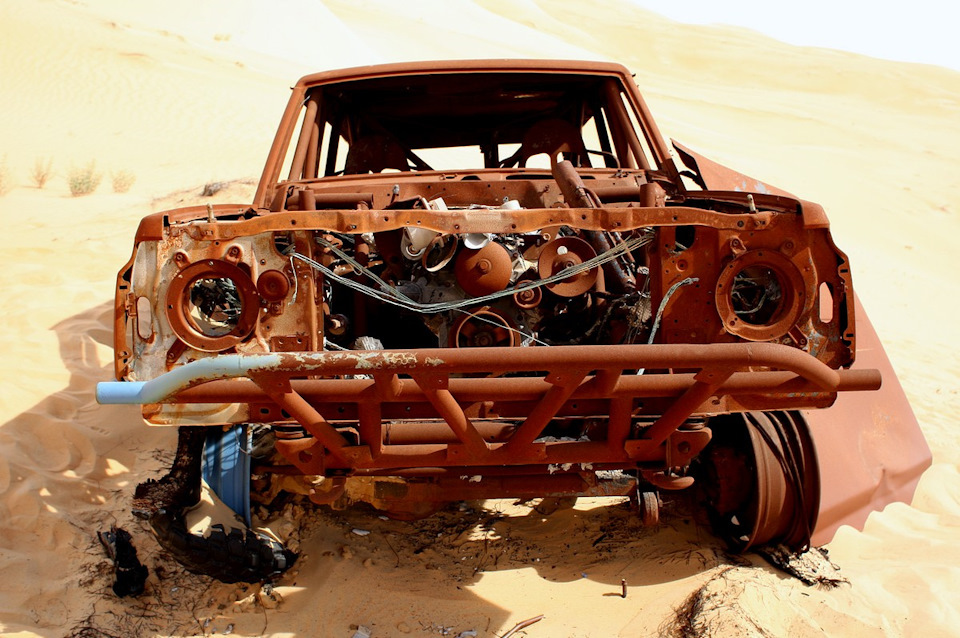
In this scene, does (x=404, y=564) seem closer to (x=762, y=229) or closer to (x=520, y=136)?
(x=762, y=229)

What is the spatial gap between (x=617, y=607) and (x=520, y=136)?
3372 mm

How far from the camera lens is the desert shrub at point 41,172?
39.1 ft

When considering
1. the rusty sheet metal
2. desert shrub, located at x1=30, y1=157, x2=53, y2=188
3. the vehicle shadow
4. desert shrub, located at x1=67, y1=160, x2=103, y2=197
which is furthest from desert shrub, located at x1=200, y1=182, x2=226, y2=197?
the rusty sheet metal

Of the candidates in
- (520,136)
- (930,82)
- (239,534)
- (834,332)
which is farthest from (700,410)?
(930,82)

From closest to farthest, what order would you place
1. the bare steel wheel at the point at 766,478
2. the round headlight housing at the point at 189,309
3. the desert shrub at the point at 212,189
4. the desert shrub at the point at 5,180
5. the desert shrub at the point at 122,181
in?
the round headlight housing at the point at 189,309 < the bare steel wheel at the point at 766,478 < the desert shrub at the point at 212,189 < the desert shrub at the point at 5,180 < the desert shrub at the point at 122,181

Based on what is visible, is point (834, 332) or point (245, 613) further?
point (245, 613)

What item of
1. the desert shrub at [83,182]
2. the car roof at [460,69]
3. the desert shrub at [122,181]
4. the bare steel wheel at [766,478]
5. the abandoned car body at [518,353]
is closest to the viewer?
the abandoned car body at [518,353]

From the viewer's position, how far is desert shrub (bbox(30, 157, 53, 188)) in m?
11.9

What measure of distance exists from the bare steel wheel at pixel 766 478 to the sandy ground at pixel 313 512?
19 cm

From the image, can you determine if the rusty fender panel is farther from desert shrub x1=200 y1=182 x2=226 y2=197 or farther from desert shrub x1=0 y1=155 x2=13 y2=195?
desert shrub x1=0 y1=155 x2=13 y2=195

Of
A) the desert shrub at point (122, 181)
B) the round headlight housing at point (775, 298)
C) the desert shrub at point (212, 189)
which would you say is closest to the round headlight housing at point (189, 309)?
the round headlight housing at point (775, 298)

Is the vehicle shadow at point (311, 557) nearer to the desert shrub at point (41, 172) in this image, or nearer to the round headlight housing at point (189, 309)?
the round headlight housing at point (189, 309)

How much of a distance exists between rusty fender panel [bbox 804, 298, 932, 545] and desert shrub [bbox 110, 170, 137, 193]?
1075 cm

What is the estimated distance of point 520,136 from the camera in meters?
5.50
